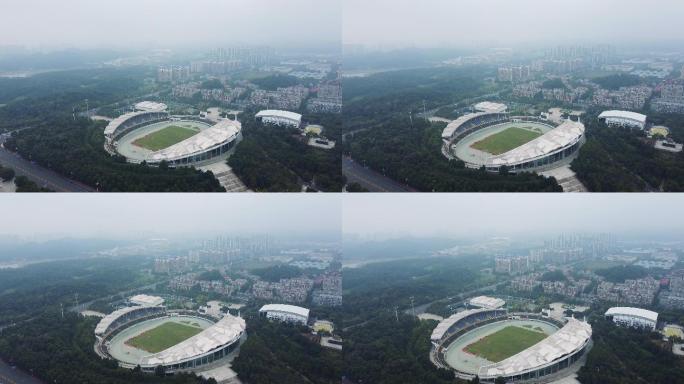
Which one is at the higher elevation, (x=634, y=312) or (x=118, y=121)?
(x=118, y=121)

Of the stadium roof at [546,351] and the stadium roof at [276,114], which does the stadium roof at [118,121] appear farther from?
the stadium roof at [546,351]

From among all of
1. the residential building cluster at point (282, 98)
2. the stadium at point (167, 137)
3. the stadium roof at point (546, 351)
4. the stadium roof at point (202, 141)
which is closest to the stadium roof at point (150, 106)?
the stadium at point (167, 137)

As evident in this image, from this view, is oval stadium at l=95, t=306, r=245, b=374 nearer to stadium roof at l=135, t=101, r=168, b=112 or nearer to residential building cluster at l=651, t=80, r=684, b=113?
stadium roof at l=135, t=101, r=168, b=112

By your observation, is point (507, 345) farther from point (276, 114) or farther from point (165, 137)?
point (165, 137)

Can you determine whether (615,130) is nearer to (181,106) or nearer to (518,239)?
(518,239)

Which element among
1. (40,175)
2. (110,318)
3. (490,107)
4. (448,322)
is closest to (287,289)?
(448,322)

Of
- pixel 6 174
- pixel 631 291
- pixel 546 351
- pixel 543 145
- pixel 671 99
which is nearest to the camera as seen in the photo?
pixel 6 174
